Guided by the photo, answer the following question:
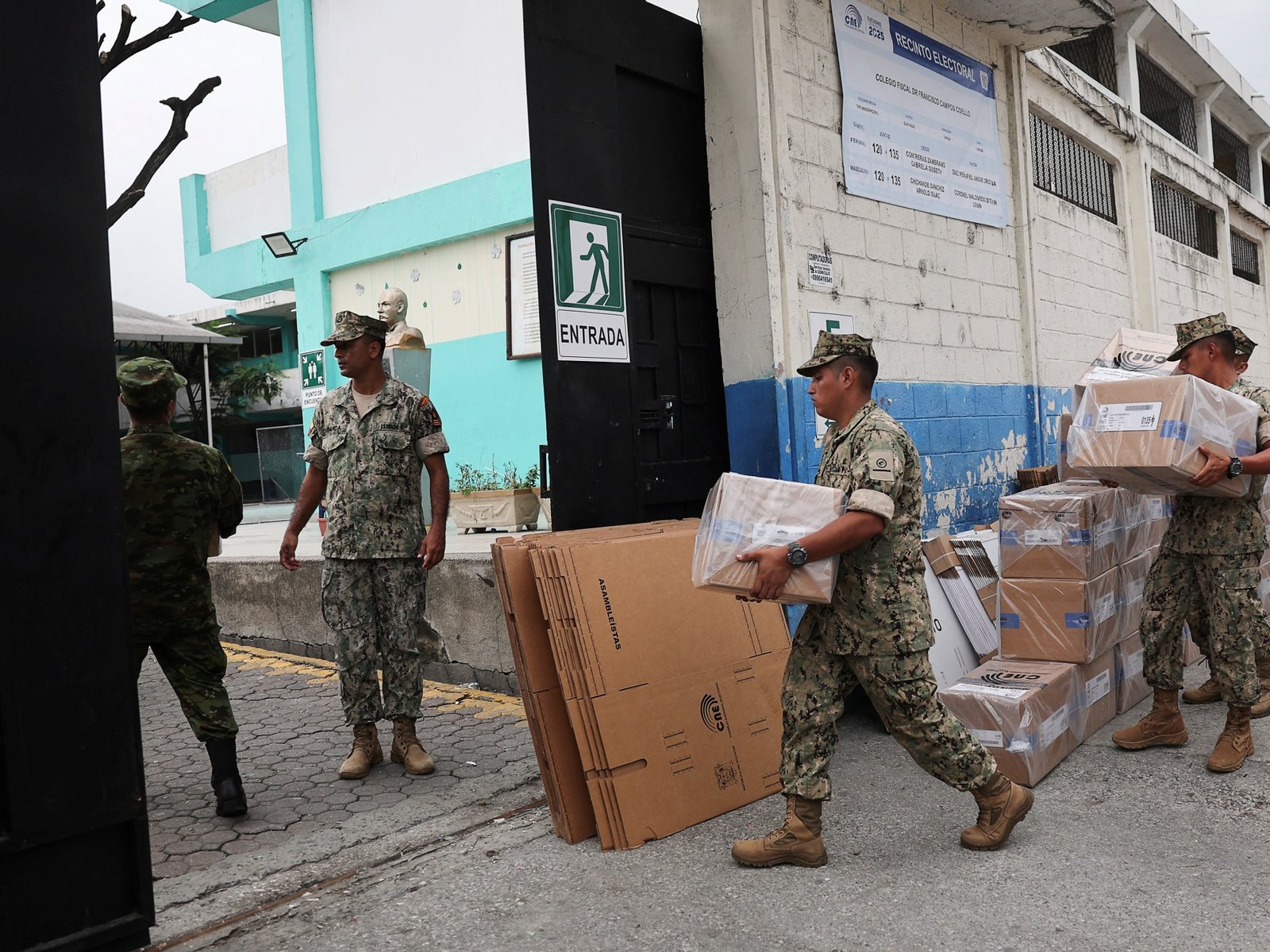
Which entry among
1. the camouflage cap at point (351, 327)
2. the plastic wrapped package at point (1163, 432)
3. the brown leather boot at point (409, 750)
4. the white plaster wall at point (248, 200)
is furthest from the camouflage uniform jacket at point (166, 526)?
the white plaster wall at point (248, 200)

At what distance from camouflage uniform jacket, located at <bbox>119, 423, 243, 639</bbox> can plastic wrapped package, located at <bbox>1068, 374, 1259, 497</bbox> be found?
324 cm

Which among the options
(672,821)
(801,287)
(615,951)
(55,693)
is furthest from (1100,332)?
(55,693)

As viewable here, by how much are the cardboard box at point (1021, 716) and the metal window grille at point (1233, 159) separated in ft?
48.9

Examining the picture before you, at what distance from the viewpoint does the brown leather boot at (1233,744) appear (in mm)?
3729

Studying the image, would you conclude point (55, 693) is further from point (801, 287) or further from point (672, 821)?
point (801, 287)

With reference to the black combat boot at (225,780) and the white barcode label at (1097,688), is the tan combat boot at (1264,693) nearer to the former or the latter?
the white barcode label at (1097,688)

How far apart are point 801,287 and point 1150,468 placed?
1843 millimetres

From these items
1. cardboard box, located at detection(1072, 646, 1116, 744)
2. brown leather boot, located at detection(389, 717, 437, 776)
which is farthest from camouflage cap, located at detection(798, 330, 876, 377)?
brown leather boot, located at detection(389, 717, 437, 776)

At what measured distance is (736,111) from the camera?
4770 mm

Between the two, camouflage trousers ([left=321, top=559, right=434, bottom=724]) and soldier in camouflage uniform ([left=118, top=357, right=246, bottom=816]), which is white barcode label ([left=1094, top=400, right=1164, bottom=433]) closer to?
camouflage trousers ([left=321, top=559, right=434, bottom=724])

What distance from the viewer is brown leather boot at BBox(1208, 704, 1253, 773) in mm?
3729

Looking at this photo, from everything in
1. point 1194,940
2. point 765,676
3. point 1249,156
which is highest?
point 1249,156

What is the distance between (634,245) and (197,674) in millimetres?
2482

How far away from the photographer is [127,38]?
464 centimetres
